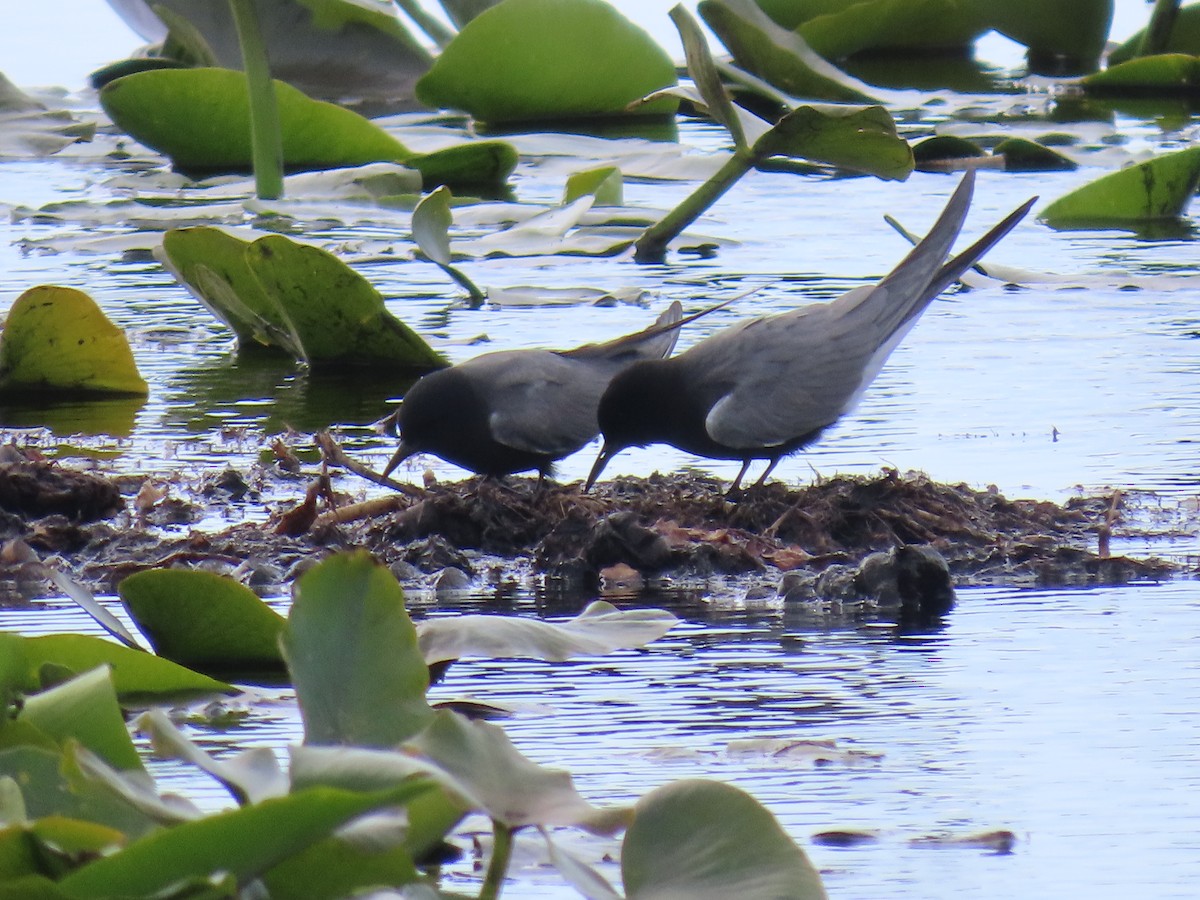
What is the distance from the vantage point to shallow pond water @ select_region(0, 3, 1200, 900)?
8.68 feet

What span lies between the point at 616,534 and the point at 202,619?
3.77ft

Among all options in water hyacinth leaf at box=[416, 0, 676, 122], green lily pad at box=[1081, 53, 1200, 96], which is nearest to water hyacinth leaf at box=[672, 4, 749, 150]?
water hyacinth leaf at box=[416, 0, 676, 122]

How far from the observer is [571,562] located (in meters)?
4.11

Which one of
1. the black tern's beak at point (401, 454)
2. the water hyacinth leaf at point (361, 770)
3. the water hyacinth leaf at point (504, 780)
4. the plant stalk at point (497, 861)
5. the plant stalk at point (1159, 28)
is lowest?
the black tern's beak at point (401, 454)

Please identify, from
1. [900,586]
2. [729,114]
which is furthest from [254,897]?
[729,114]

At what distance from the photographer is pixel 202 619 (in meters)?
3.07

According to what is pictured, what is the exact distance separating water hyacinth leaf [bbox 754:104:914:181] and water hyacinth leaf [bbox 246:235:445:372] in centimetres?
119

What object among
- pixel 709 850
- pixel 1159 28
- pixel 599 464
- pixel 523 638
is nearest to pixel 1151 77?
pixel 1159 28

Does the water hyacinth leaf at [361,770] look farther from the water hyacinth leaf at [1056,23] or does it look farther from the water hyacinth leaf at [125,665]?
the water hyacinth leaf at [1056,23]

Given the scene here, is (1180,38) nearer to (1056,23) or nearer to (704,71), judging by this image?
(1056,23)

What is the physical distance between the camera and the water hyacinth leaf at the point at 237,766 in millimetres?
1985

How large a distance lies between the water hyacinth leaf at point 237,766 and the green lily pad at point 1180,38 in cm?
1030

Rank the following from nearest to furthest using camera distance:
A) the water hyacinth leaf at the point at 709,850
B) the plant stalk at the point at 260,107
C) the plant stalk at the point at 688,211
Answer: the water hyacinth leaf at the point at 709,850
the plant stalk at the point at 688,211
the plant stalk at the point at 260,107

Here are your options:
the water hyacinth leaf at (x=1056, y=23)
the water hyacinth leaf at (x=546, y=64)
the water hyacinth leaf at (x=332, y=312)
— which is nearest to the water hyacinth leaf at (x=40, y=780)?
the water hyacinth leaf at (x=332, y=312)
